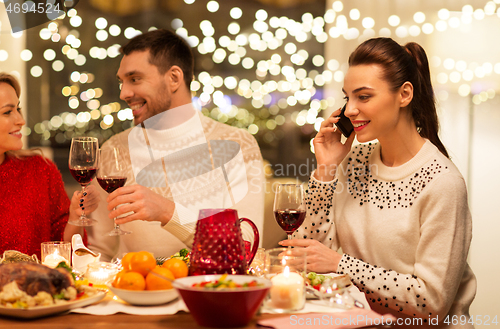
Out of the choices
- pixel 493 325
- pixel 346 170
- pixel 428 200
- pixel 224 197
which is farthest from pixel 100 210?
pixel 493 325

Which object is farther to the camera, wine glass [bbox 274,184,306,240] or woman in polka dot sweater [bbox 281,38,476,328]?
woman in polka dot sweater [bbox 281,38,476,328]

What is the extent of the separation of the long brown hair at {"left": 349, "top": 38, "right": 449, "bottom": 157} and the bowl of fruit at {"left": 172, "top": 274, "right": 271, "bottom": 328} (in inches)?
44.1

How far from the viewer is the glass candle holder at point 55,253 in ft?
4.12

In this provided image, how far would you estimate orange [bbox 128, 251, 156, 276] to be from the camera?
990mm

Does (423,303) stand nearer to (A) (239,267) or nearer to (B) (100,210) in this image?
(A) (239,267)

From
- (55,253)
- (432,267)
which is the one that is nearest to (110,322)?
(55,253)

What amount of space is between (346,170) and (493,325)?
1.52 m

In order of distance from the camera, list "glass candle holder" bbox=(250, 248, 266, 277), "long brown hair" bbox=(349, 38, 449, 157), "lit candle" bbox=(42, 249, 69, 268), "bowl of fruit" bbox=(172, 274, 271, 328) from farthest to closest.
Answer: "long brown hair" bbox=(349, 38, 449, 157) < "lit candle" bbox=(42, 249, 69, 268) < "glass candle holder" bbox=(250, 248, 266, 277) < "bowl of fruit" bbox=(172, 274, 271, 328)

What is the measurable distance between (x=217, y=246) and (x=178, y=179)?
3.64 ft

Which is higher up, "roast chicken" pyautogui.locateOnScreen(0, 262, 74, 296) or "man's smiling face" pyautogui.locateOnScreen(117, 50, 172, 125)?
"man's smiling face" pyautogui.locateOnScreen(117, 50, 172, 125)

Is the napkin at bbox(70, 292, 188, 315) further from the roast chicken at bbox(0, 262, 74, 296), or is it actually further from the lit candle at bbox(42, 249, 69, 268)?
the lit candle at bbox(42, 249, 69, 268)

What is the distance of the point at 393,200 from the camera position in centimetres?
168

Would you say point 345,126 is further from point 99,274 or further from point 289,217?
point 99,274

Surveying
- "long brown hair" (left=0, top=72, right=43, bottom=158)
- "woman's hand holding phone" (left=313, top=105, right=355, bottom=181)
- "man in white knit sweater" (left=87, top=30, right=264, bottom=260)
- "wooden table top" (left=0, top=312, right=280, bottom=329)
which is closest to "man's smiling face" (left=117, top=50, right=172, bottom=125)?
"man in white knit sweater" (left=87, top=30, right=264, bottom=260)
